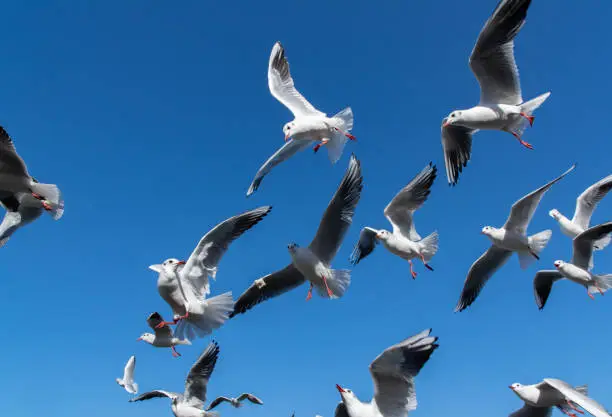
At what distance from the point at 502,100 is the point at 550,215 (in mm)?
5934

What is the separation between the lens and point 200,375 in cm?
1272

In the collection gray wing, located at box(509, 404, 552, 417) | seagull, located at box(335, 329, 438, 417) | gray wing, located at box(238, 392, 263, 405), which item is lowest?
gray wing, located at box(509, 404, 552, 417)

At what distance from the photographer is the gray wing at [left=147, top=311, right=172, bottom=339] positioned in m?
11.3

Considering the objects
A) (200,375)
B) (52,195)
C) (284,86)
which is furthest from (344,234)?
(52,195)

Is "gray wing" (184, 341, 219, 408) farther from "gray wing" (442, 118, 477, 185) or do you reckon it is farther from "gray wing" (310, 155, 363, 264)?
"gray wing" (442, 118, 477, 185)

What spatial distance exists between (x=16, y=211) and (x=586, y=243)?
10683 millimetres

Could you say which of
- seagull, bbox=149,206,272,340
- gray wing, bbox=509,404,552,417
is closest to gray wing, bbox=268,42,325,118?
seagull, bbox=149,206,272,340

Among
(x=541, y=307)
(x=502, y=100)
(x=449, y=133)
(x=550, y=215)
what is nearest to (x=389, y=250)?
(x=449, y=133)

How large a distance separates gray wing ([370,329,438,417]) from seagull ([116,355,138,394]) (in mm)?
9067

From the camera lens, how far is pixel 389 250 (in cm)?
1219

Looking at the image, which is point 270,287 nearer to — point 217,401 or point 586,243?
point 217,401

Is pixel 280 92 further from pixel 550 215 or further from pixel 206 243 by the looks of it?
pixel 550 215

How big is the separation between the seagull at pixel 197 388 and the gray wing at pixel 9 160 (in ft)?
15.3

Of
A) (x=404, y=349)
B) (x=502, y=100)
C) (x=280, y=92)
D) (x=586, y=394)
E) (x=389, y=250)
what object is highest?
(x=280, y=92)
